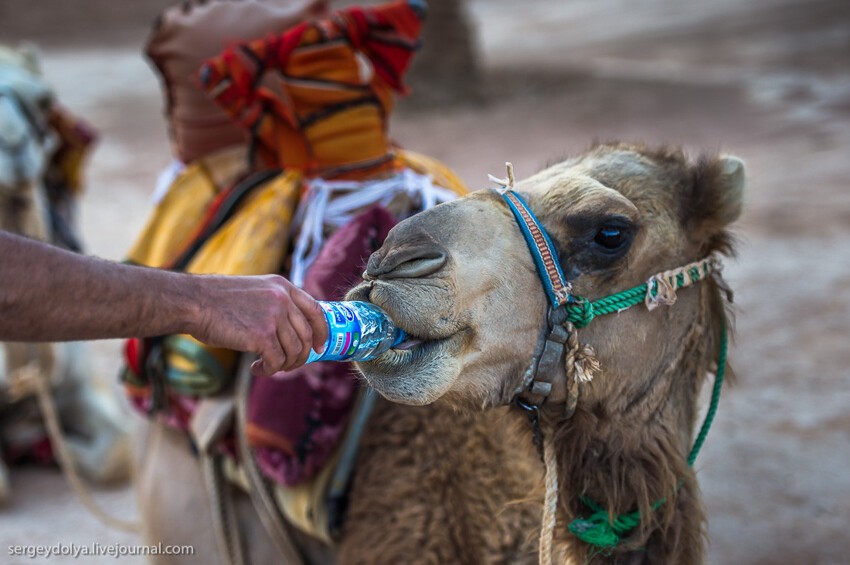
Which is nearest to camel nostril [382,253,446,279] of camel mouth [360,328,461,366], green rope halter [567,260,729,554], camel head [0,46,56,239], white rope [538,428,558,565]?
camel mouth [360,328,461,366]

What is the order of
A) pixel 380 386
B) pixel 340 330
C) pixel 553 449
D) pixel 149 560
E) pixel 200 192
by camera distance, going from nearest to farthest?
1. pixel 340 330
2. pixel 380 386
3. pixel 553 449
4. pixel 149 560
5. pixel 200 192

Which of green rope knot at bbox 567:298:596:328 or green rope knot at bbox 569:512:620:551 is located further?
green rope knot at bbox 569:512:620:551

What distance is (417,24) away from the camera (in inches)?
124

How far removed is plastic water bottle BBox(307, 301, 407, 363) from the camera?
1803 mm

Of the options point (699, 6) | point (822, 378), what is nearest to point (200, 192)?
point (822, 378)

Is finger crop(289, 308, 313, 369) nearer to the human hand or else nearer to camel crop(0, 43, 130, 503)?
the human hand

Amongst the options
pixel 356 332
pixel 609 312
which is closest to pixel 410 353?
pixel 356 332

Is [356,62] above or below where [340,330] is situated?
above

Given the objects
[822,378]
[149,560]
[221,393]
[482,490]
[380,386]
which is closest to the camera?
[380,386]

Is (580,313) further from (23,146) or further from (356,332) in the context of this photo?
(23,146)

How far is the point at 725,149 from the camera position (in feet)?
15.9

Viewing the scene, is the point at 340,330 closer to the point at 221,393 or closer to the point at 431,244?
the point at 431,244

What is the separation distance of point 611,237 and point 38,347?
455 centimetres

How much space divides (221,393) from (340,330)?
50.3 inches
